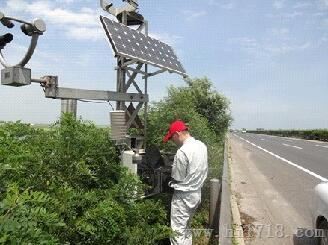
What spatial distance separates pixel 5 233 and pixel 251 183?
11.4m

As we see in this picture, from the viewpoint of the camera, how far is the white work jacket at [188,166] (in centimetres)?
514

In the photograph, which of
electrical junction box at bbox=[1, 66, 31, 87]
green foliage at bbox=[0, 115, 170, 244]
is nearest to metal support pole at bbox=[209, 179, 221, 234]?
green foliage at bbox=[0, 115, 170, 244]

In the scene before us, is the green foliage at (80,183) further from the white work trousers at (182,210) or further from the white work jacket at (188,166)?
the white work jacket at (188,166)

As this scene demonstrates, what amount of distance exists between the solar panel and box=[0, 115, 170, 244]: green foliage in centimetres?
261

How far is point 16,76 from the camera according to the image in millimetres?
4223

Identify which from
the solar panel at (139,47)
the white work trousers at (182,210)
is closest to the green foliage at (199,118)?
the white work trousers at (182,210)

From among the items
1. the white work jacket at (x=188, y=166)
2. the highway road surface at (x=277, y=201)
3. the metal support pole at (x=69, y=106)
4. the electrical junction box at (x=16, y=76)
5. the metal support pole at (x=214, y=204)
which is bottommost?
the highway road surface at (x=277, y=201)

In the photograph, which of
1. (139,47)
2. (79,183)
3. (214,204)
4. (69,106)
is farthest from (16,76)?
(139,47)

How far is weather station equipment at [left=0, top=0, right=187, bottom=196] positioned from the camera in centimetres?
424

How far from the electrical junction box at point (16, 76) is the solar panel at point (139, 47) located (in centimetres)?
302

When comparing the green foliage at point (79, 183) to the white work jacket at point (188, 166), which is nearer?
the green foliage at point (79, 183)

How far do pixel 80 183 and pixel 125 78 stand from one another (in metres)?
4.19

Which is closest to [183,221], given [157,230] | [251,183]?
[157,230]

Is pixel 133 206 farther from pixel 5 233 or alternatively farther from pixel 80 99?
pixel 5 233
